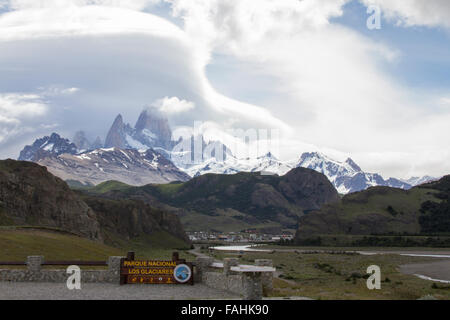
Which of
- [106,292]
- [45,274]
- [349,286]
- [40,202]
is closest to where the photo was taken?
[106,292]

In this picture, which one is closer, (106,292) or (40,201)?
(106,292)

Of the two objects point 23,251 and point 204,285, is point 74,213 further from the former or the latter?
point 204,285

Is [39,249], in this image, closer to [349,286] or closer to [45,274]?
[45,274]

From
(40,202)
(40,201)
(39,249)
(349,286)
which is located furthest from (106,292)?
(40,201)

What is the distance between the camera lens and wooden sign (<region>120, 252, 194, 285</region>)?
137ft

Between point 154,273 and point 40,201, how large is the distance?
99.9 meters

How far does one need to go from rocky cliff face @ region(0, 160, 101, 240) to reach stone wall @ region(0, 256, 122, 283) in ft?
268

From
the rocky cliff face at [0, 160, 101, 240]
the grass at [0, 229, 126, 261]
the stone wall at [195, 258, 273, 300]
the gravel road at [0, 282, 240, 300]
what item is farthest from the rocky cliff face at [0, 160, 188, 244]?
the stone wall at [195, 258, 273, 300]

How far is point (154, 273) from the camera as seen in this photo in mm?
41875

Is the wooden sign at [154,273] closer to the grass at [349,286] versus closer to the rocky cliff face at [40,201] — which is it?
the grass at [349,286]

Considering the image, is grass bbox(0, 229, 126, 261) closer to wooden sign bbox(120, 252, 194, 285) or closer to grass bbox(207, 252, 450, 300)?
wooden sign bbox(120, 252, 194, 285)
